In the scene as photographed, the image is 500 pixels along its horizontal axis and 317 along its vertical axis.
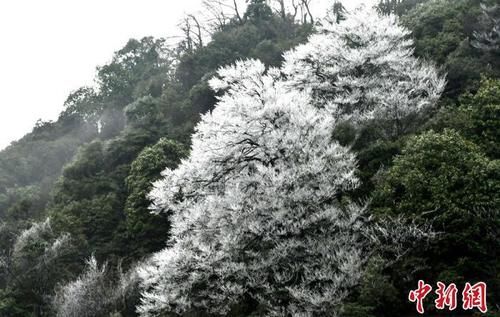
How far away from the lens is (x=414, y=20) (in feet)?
92.4

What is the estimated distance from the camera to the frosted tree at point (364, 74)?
19422 millimetres

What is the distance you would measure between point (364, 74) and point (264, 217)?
11194 mm

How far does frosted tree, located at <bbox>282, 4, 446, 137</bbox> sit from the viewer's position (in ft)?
63.7

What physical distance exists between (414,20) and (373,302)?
22674mm

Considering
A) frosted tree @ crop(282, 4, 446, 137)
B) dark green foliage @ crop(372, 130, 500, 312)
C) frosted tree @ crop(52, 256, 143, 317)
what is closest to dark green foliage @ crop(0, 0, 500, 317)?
dark green foliage @ crop(372, 130, 500, 312)

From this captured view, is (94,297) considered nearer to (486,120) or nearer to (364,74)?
(364,74)

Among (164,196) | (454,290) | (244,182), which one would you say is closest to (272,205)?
(244,182)

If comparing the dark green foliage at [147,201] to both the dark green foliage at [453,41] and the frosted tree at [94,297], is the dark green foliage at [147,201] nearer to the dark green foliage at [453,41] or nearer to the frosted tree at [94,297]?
the frosted tree at [94,297]

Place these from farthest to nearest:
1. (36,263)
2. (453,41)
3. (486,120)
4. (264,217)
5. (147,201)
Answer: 1. (147,201)
2. (453,41)
3. (36,263)
4. (486,120)
5. (264,217)

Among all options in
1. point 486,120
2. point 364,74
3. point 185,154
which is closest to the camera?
point 486,120

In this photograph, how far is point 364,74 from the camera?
21.3 meters

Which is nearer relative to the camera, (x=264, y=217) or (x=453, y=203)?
(x=453, y=203)

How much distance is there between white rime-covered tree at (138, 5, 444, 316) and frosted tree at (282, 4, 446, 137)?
5639mm

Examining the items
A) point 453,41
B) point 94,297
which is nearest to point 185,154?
point 94,297
